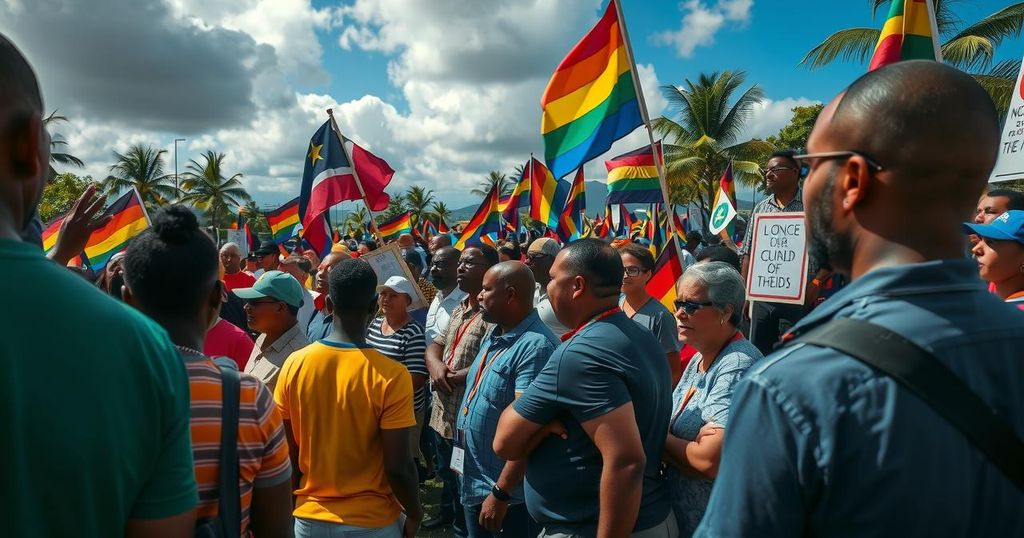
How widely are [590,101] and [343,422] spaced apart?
3.70 meters

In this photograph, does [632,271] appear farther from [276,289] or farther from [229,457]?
[229,457]

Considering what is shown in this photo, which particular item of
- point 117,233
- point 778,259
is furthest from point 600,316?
point 117,233

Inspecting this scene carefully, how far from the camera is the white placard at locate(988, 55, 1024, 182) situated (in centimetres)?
408

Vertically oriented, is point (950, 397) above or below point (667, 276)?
above

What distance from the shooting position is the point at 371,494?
296cm

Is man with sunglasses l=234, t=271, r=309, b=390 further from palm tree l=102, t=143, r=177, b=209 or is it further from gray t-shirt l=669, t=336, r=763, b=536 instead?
palm tree l=102, t=143, r=177, b=209

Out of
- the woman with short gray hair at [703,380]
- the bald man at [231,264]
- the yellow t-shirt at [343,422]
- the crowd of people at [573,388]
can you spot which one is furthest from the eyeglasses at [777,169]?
the bald man at [231,264]

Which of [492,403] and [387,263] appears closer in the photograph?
[492,403]

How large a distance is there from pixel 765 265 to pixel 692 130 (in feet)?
118

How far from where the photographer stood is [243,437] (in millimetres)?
1938

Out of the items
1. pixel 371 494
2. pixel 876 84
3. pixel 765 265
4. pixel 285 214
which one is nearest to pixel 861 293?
pixel 876 84

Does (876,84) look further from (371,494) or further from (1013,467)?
(371,494)

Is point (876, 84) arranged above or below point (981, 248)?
above

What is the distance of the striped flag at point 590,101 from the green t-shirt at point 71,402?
15.3ft
